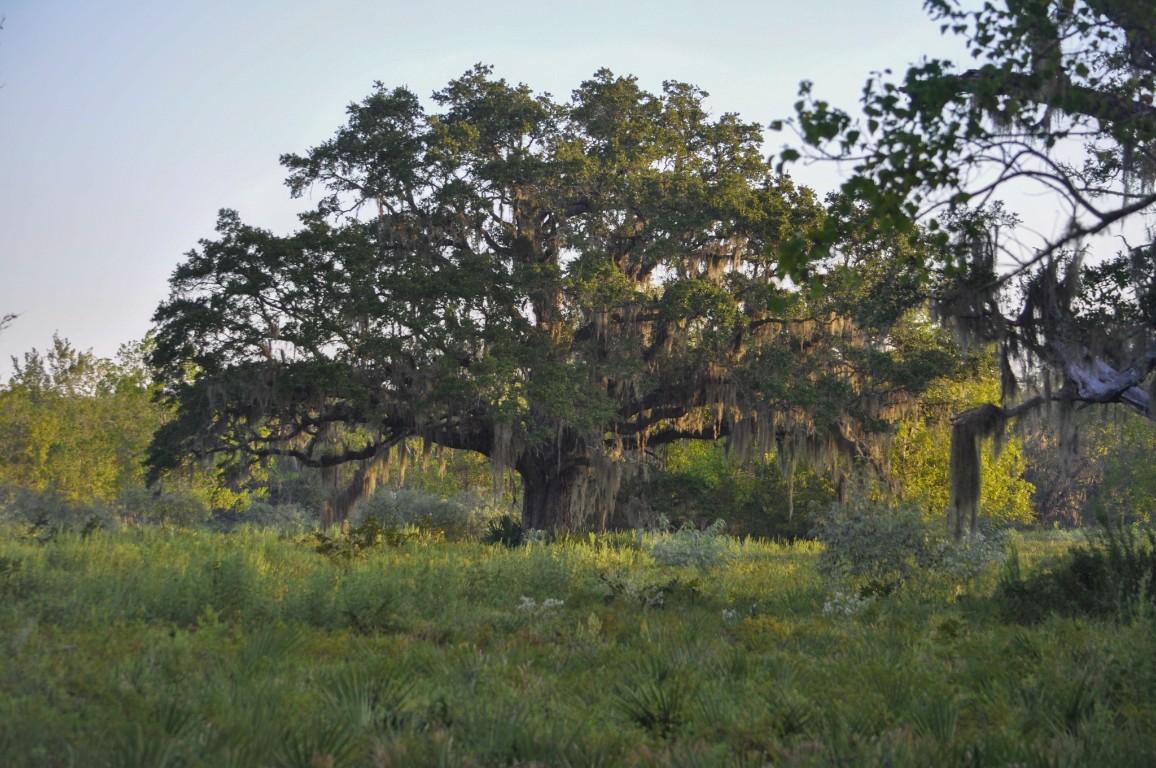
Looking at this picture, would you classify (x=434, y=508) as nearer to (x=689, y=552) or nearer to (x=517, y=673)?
(x=689, y=552)

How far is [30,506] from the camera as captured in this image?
32.6 metres

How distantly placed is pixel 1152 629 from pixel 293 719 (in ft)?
21.5

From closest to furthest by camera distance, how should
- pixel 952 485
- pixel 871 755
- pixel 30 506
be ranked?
pixel 871 755 < pixel 952 485 < pixel 30 506

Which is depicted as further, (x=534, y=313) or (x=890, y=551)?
(x=534, y=313)

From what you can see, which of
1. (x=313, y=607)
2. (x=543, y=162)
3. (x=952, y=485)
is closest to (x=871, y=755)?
(x=313, y=607)

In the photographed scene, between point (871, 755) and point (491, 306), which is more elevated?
point (491, 306)

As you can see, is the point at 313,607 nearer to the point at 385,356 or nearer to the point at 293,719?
the point at 293,719

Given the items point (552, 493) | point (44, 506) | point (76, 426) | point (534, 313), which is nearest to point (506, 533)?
point (552, 493)

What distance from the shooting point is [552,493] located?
2502cm

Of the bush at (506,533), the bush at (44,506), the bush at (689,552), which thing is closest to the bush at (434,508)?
the bush at (506,533)

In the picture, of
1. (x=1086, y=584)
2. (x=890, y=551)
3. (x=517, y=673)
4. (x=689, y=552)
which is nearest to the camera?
(x=517, y=673)

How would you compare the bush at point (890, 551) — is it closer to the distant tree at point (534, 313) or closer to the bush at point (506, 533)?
the distant tree at point (534, 313)

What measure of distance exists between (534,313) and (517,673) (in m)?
16.3

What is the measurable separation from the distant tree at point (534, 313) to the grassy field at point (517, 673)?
866cm
